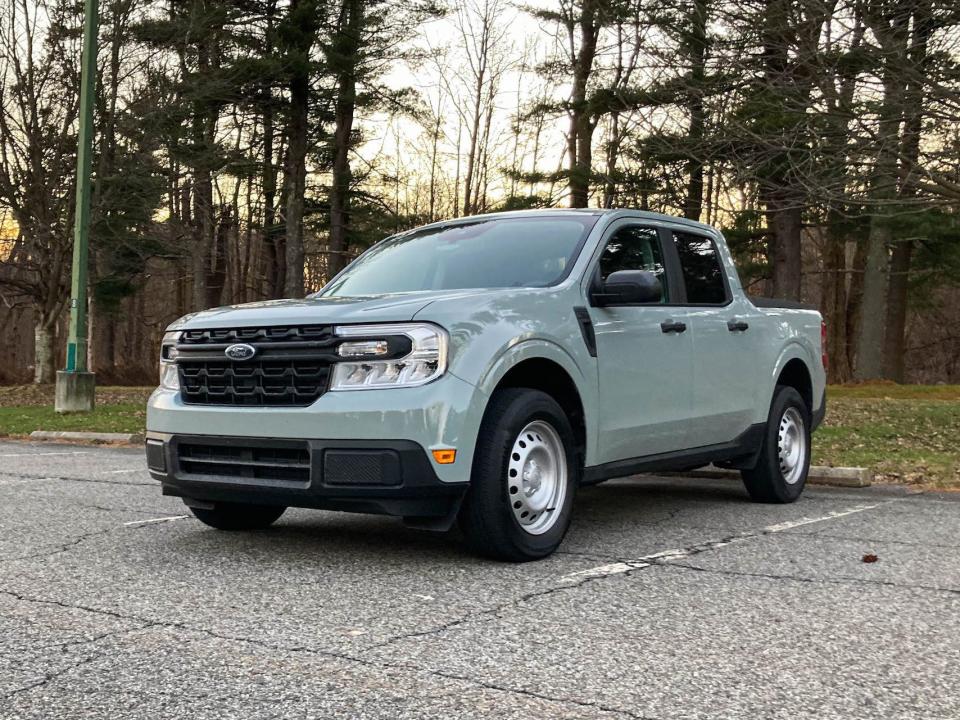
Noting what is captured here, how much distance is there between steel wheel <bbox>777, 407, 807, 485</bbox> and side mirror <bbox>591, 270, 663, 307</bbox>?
8.05 feet

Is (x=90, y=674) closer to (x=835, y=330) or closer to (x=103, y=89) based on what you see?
(x=103, y=89)

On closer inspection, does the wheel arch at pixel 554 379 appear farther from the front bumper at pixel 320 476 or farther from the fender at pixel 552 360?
the front bumper at pixel 320 476

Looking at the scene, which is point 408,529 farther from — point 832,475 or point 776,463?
point 832,475

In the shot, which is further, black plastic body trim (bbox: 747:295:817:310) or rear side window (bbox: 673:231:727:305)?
black plastic body trim (bbox: 747:295:817:310)

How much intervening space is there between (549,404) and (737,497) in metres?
3.42

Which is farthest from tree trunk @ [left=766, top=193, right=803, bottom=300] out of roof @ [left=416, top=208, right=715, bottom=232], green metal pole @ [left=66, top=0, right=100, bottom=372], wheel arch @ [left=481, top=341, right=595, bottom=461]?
wheel arch @ [left=481, top=341, right=595, bottom=461]

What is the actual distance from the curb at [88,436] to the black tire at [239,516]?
25.2ft

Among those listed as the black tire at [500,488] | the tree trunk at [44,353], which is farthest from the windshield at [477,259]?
the tree trunk at [44,353]

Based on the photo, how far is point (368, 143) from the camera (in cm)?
2988

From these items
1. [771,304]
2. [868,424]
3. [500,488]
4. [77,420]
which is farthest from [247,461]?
[77,420]

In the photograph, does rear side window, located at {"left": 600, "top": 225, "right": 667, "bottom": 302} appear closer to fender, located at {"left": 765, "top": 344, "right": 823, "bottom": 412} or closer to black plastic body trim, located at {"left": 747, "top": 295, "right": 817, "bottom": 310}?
black plastic body trim, located at {"left": 747, "top": 295, "right": 817, "bottom": 310}

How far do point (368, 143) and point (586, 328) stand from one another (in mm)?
24862

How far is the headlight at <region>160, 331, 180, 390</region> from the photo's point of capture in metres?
5.91

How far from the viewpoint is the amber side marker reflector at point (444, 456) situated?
5.06 m
